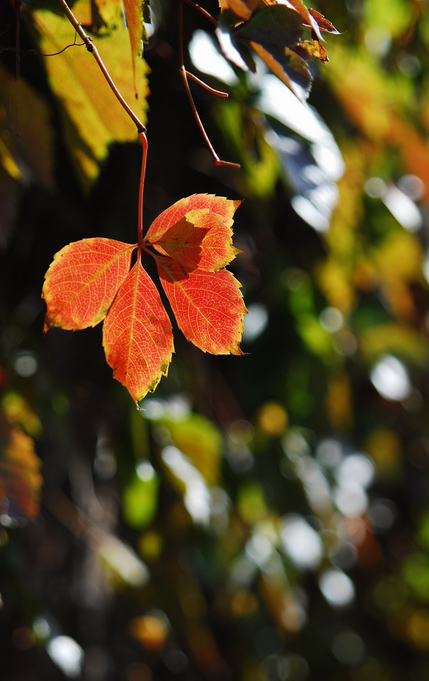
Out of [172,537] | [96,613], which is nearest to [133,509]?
[172,537]

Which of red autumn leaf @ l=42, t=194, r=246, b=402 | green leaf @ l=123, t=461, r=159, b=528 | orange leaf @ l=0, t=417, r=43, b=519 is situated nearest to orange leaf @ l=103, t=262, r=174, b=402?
red autumn leaf @ l=42, t=194, r=246, b=402

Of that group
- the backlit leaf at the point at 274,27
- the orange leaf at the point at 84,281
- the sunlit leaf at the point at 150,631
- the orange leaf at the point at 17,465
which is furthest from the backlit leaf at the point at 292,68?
the sunlit leaf at the point at 150,631

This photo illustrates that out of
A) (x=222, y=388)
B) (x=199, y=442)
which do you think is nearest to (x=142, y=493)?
(x=199, y=442)

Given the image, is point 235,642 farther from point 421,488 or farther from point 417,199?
point 417,199

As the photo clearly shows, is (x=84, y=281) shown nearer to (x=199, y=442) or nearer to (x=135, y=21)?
(x=135, y=21)

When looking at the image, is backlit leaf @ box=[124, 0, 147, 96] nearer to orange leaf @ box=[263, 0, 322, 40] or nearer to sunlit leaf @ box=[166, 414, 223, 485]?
orange leaf @ box=[263, 0, 322, 40]

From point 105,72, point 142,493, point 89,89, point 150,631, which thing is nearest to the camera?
point 105,72
